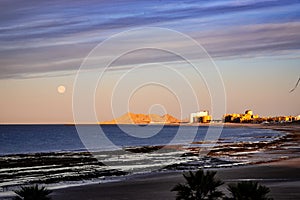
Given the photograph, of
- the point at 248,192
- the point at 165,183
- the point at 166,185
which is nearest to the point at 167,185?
the point at 166,185

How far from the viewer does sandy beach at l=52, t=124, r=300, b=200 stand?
32.8 metres

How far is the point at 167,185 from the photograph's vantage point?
38375 mm

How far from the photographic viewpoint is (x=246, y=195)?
54.1 ft

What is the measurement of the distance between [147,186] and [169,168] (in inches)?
580

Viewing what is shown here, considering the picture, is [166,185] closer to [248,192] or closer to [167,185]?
[167,185]

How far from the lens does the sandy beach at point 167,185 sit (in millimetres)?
32750

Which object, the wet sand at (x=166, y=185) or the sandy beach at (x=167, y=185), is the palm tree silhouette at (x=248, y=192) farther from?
the wet sand at (x=166, y=185)

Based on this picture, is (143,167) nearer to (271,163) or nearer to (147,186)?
(271,163)

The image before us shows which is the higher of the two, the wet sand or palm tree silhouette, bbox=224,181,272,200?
the wet sand

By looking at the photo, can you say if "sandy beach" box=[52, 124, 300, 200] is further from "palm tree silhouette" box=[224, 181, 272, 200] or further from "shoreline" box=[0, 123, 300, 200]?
"palm tree silhouette" box=[224, 181, 272, 200]

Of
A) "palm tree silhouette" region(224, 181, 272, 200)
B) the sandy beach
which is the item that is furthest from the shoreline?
"palm tree silhouette" region(224, 181, 272, 200)

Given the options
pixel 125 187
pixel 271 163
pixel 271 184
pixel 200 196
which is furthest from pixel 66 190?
pixel 271 163

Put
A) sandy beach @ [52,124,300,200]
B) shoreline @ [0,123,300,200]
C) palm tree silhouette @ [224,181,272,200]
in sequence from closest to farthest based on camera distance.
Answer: palm tree silhouette @ [224,181,272,200] < sandy beach @ [52,124,300,200] < shoreline @ [0,123,300,200]

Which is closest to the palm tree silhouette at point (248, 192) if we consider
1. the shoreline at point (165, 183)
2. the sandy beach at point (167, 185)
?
the sandy beach at point (167, 185)
